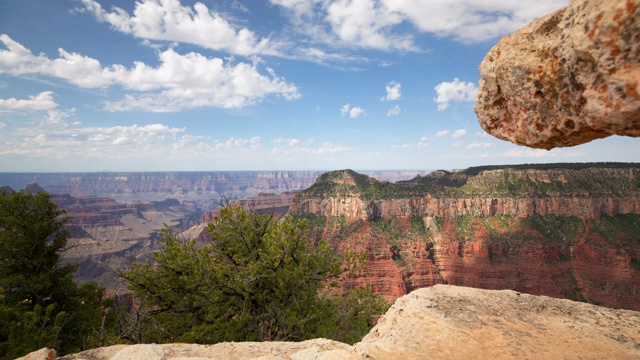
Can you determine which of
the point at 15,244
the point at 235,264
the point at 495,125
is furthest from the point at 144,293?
the point at 495,125

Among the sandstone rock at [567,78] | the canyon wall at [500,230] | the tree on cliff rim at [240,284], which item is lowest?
the canyon wall at [500,230]

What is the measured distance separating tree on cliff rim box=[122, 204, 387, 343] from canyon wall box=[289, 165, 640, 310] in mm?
54502

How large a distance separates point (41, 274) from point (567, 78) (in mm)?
17578

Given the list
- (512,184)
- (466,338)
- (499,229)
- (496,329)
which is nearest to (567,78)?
(466,338)

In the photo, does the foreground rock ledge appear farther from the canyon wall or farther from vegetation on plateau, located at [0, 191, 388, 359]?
the canyon wall

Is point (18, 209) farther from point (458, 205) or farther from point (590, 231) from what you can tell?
point (590, 231)

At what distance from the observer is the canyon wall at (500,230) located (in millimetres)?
61031

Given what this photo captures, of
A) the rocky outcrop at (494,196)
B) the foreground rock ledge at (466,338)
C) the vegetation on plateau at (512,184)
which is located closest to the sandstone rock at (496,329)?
the foreground rock ledge at (466,338)

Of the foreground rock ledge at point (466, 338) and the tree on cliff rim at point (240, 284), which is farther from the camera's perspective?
the tree on cliff rim at point (240, 284)

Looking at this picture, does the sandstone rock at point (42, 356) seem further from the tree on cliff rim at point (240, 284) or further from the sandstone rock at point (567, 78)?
the sandstone rock at point (567, 78)

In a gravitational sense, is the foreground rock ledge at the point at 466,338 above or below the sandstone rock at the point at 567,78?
below

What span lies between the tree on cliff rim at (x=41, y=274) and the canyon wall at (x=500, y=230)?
180 feet

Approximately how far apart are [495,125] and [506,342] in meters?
4.15

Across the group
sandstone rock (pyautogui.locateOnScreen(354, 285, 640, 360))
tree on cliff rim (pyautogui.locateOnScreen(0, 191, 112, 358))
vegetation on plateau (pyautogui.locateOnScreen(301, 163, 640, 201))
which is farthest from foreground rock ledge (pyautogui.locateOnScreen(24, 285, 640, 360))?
vegetation on plateau (pyautogui.locateOnScreen(301, 163, 640, 201))
